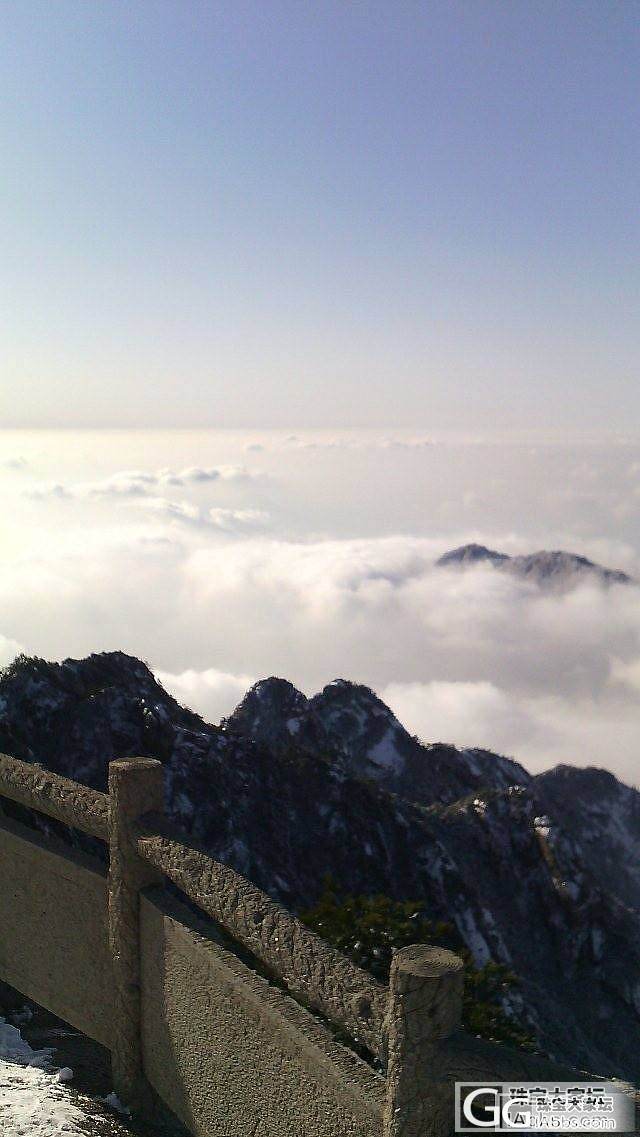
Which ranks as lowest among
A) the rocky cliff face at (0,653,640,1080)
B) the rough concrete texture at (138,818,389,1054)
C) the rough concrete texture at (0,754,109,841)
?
the rocky cliff face at (0,653,640,1080)

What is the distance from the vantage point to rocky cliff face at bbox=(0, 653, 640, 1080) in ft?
64.3

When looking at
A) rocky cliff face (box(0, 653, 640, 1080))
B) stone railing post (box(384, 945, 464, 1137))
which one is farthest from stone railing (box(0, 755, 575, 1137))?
rocky cliff face (box(0, 653, 640, 1080))

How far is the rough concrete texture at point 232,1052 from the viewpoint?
4.84 metres

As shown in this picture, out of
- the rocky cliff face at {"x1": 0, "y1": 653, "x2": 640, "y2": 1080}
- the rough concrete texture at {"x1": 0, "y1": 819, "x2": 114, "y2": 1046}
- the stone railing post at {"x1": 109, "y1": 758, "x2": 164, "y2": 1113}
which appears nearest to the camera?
the stone railing post at {"x1": 109, "y1": 758, "x2": 164, "y2": 1113}

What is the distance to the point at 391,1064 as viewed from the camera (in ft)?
14.3

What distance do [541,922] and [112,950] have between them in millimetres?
23100

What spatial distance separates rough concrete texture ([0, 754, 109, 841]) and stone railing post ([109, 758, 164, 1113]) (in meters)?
0.26

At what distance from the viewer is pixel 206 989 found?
19.0 feet

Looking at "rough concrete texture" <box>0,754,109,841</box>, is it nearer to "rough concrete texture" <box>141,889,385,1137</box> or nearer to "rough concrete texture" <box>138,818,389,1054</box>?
"rough concrete texture" <box>138,818,389,1054</box>

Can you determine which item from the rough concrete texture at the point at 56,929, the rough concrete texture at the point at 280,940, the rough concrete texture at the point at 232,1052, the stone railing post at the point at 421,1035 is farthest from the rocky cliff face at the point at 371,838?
the stone railing post at the point at 421,1035

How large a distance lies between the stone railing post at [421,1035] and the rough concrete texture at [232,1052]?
34cm

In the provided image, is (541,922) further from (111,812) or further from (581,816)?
(581,816)

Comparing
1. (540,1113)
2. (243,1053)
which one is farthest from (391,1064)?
(243,1053)

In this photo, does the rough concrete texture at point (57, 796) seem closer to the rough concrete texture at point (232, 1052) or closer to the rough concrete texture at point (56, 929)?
the rough concrete texture at point (56, 929)
